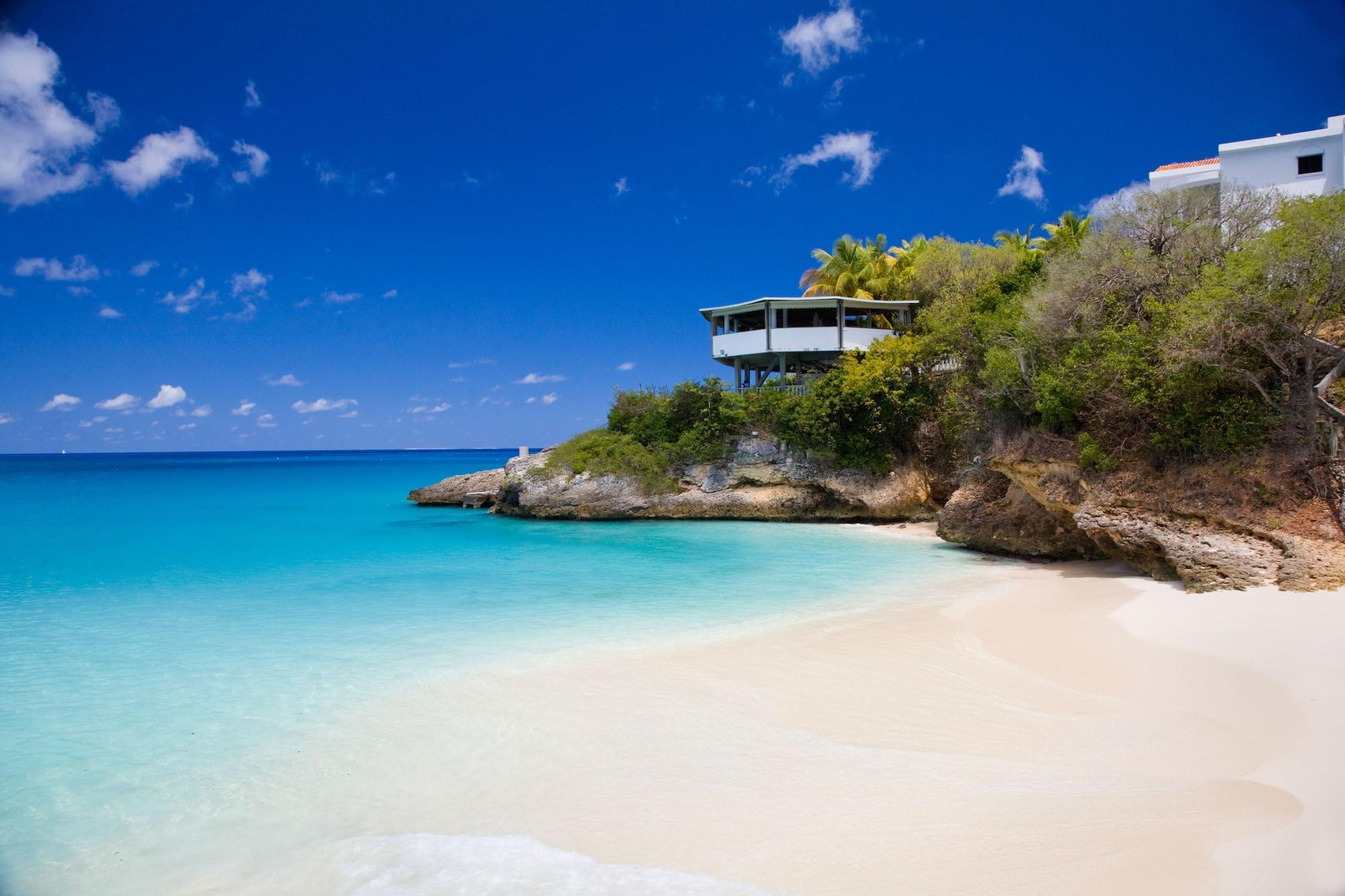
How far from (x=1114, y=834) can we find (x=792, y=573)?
1049 centimetres

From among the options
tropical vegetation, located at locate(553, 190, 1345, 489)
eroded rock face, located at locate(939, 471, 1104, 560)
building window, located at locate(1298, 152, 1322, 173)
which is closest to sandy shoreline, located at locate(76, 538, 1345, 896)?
tropical vegetation, located at locate(553, 190, 1345, 489)

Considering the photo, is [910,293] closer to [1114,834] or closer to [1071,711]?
[1071,711]

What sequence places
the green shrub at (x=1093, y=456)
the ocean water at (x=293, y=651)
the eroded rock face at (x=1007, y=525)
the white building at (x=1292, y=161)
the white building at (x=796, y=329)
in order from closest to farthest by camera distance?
the ocean water at (x=293, y=651) < the green shrub at (x=1093, y=456) < the eroded rock face at (x=1007, y=525) < the white building at (x=1292, y=161) < the white building at (x=796, y=329)

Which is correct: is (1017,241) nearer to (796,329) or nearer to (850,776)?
(796,329)

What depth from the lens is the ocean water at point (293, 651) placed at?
15.5 ft

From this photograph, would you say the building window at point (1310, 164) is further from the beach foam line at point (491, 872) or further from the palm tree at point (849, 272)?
the beach foam line at point (491, 872)

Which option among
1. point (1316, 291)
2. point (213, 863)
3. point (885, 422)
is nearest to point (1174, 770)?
point (213, 863)

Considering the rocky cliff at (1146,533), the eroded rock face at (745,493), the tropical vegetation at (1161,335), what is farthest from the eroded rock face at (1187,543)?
the eroded rock face at (745,493)

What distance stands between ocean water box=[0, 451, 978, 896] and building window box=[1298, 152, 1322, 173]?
17.8m

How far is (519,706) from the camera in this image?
7133 mm

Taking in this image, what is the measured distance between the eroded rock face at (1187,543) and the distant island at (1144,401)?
0.03 m

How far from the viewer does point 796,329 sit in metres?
30.9

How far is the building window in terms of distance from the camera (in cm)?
2200

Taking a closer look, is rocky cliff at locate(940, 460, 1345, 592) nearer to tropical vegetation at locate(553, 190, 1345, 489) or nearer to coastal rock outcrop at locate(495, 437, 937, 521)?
tropical vegetation at locate(553, 190, 1345, 489)
